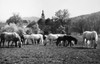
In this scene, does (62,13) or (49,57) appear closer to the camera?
(49,57)

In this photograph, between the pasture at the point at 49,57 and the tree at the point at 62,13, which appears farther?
the tree at the point at 62,13

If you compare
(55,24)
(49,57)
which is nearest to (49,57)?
(49,57)

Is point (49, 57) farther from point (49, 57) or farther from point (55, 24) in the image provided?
point (55, 24)

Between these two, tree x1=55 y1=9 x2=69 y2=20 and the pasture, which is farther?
tree x1=55 y1=9 x2=69 y2=20

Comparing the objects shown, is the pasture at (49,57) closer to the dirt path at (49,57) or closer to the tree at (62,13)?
the dirt path at (49,57)

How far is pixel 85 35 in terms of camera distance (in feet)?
92.6

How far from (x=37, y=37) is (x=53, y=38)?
430 cm

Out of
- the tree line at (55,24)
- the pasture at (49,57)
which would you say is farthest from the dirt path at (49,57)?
the tree line at (55,24)

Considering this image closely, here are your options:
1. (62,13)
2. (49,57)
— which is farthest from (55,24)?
(49,57)

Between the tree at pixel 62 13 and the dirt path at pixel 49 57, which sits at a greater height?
the tree at pixel 62 13

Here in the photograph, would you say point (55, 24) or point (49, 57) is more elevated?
point (55, 24)

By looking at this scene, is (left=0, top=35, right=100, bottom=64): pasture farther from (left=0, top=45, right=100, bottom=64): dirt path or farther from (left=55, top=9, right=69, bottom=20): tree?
(left=55, top=9, right=69, bottom=20): tree

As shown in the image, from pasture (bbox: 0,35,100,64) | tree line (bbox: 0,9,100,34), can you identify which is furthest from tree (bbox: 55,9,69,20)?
pasture (bbox: 0,35,100,64)

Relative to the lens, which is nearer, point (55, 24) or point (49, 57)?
point (49, 57)
